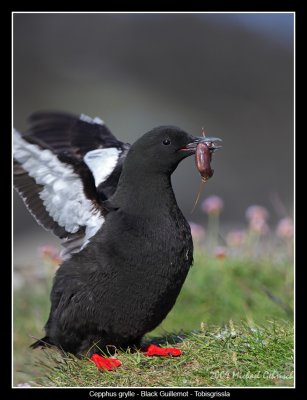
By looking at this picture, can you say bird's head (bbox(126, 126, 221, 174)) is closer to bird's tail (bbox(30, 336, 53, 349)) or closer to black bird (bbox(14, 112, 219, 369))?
black bird (bbox(14, 112, 219, 369))

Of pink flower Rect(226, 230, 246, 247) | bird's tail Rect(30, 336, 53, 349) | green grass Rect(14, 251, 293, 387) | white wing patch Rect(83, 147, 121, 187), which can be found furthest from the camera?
pink flower Rect(226, 230, 246, 247)

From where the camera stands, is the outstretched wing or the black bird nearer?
the black bird

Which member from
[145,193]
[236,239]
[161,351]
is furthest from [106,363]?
[236,239]

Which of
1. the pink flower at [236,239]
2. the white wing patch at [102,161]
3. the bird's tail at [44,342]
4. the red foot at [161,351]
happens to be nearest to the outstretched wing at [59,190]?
the white wing patch at [102,161]

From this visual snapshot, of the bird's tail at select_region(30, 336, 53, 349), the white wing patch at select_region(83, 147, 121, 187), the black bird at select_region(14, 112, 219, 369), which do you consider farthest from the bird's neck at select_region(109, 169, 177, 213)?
the bird's tail at select_region(30, 336, 53, 349)

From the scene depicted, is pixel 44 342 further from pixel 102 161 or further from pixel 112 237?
pixel 102 161

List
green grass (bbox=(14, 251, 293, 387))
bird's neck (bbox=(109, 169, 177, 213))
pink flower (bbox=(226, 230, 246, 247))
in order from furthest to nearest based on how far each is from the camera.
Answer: pink flower (bbox=(226, 230, 246, 247))
bird's neck (bbox=(109, 169, 177, 213))
green grass (bbox=(14, 251, 293, 387))

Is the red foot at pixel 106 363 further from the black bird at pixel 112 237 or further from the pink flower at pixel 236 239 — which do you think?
the pink flower at pixel 236 239

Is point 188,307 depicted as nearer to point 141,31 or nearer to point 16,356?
point 16,356
